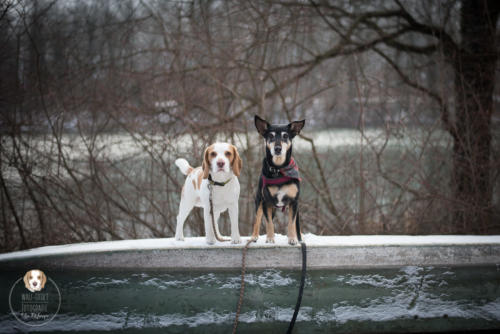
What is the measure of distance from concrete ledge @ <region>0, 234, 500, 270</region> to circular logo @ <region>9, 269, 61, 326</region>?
86 mm

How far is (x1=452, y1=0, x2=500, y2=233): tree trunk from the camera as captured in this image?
4289mm

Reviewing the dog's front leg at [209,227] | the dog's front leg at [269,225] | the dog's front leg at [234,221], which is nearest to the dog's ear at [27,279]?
the dog's front leg at [209,227]

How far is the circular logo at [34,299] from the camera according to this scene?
226 cm

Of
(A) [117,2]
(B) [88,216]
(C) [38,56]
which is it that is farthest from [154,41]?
(B) [88,216]

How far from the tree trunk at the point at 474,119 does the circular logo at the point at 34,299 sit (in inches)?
159

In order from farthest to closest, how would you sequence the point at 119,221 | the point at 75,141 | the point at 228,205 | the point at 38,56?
the point at 119,221 < the point at 75,141 < the point at 38,56 < the point at 228,205

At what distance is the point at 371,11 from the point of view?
16.8 feet

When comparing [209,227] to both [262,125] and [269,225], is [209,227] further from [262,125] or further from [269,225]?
[262,125]

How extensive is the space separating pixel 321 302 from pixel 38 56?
155 inches

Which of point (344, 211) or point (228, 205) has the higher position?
point (228, 205)

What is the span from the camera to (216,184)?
224cm

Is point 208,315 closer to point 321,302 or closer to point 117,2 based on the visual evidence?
point 321,302

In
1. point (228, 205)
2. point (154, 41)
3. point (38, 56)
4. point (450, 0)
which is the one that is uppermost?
point (450, 0)

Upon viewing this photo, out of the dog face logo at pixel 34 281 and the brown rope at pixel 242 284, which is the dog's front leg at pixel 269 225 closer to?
the brown rope at pixel 242 284
